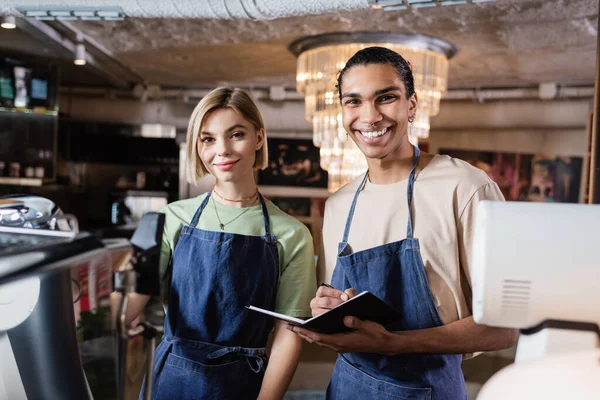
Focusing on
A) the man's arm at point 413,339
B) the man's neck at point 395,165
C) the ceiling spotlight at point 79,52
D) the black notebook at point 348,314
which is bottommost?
the man's arm at point 413,339

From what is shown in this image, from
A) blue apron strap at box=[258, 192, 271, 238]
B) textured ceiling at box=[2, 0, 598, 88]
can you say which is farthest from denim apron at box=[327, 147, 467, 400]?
textured ceiling at box=[2, 0, 598, 88]

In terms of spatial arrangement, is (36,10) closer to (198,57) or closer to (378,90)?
(378,90)

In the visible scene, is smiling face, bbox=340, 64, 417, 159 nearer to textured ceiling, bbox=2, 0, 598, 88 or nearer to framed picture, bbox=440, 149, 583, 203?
textured ceiling, bbox=2, 0, 598, 88

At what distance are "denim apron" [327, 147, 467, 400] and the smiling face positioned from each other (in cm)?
12

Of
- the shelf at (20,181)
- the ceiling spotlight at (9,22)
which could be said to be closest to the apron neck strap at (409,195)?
the ceiling spotlight at (9,22)

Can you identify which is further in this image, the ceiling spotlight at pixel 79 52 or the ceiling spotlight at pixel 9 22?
the ceiling spotlight at pixel 79 52

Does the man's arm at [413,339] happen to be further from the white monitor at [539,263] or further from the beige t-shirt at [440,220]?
the white monitor at [539,263]

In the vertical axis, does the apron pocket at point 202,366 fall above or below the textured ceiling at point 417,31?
below

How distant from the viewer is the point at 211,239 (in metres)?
1.65

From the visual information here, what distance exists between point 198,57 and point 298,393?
3381 mm

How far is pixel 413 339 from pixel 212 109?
0.82m

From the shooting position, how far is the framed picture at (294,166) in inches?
301

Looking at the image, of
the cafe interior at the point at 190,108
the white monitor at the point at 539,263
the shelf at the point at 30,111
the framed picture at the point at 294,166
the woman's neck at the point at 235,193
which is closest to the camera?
the white monitor at the point at 539,263

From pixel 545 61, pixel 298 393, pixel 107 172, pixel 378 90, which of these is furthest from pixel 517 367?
pixel 107 172
